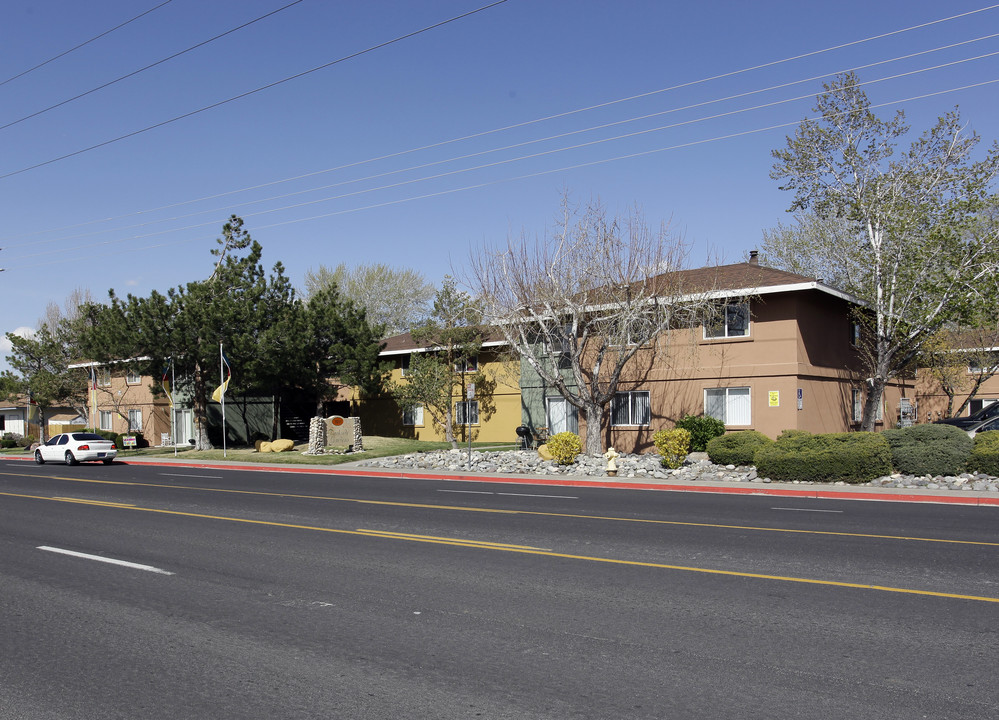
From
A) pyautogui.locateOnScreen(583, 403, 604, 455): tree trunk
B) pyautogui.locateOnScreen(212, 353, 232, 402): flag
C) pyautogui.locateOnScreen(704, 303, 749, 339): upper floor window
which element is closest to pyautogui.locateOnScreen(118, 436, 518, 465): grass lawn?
pyautogui.locateOnScreen(212, 353, 232, 402): flag

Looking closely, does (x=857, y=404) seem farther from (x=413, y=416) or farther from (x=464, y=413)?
(x=413, y=416)

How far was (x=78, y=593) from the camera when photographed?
842cm

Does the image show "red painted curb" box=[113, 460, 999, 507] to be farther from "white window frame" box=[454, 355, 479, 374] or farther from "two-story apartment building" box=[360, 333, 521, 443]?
"white window frame" box=[454, 355, 479, 374]

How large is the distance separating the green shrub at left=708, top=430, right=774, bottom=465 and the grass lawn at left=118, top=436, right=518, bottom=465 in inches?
474

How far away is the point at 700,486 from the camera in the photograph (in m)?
20.2

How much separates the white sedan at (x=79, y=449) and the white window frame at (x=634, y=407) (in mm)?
20472

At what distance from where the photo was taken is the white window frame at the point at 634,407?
102 ft

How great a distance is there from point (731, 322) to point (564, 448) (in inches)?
316

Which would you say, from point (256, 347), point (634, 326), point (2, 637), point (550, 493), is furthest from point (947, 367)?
point (2, 637)

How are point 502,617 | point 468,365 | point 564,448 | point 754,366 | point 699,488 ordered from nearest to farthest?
point 502,617 < point 699,488 < point 564,448 < point 754,366 < point 468,365

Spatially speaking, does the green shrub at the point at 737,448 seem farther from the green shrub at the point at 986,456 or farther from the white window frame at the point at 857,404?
the white window frame at the point at 857,404

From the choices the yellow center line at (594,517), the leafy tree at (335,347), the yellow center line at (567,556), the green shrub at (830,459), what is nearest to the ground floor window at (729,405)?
the green shrub at (830,459)

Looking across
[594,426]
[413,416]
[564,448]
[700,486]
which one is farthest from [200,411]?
[700,486]

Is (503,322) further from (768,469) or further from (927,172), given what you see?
(927,172)
